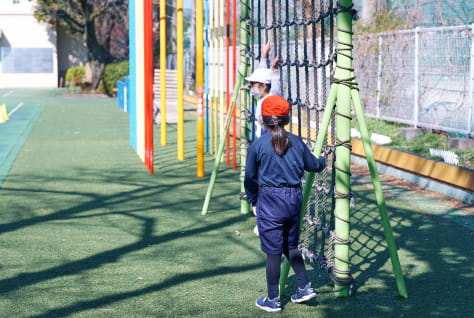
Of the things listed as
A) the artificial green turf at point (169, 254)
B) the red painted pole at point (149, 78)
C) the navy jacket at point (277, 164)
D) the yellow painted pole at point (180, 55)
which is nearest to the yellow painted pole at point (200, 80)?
the artificial green turf at point (169, 254)

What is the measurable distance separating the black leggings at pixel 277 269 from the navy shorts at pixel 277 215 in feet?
0.23

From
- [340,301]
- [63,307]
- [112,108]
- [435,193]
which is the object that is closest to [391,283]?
[340,301]

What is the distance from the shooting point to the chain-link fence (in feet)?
36.1

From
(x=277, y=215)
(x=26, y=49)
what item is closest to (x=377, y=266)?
(x=277, y=215)

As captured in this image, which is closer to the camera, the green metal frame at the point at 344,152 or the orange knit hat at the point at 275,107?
the orange knit hat at the point at 275,107

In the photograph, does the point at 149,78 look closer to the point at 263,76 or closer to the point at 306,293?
the point at 263,76

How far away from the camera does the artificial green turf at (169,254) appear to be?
4.80m

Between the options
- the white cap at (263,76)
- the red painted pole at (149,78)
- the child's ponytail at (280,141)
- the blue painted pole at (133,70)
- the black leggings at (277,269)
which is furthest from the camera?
the blue painted pole at (133,70)

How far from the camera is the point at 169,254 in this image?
6.13m

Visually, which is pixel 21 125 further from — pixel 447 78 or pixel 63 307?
pixel 63 307

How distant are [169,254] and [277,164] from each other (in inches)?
78.7

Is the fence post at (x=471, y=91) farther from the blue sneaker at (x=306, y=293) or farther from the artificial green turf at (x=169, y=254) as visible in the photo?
the blue sneaker at (x=306, y=293)

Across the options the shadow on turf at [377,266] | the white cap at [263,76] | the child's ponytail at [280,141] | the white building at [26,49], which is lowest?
the shadow on turf at [377,266]

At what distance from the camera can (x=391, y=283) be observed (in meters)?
5.30
